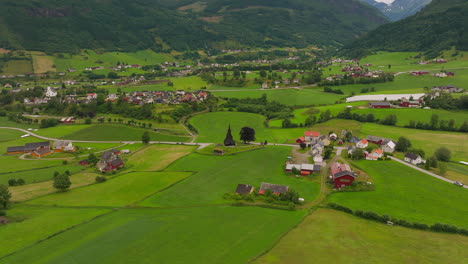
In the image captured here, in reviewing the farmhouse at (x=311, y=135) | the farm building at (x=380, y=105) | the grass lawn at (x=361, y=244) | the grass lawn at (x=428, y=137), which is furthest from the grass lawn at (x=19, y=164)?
the farm building at (x=380, y=105)

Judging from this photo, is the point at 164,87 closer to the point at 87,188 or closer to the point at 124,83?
the point at 124,83

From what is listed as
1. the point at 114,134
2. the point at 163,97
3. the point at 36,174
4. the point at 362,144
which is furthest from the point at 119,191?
the point at 163,97

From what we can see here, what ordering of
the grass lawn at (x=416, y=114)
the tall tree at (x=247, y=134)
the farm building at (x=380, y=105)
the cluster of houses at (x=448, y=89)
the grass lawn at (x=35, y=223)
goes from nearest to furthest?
the grass lawn at (x=35, y=223) < the tall tree at (x=247, y=134) < the grass lawn at (x=416, y=114) < the farm building at (x=380, y=105) < the cluster of houses at (x=448, y=89)

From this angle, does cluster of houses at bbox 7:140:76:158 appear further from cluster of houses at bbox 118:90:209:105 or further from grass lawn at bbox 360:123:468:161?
grass lawn at bbox 360:123:468:161

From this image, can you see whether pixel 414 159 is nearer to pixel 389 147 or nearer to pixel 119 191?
pixel 389 147

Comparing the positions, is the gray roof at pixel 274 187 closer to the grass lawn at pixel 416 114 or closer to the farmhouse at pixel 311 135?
the farmhouse at pixel 311 135

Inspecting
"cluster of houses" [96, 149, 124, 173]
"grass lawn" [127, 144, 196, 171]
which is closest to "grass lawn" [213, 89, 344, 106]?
"grass lawn" [127, 144, 196, 171]

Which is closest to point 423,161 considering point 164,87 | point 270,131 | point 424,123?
point 424,123
